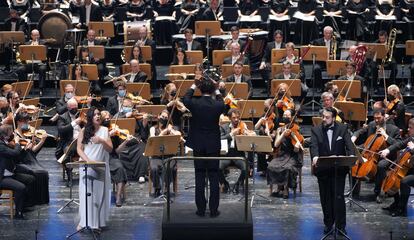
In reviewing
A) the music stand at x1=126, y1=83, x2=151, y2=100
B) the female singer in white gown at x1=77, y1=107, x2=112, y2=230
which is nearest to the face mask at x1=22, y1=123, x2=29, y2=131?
the female singer in white gown at x1=77, y1=107, x2=112, y2=230

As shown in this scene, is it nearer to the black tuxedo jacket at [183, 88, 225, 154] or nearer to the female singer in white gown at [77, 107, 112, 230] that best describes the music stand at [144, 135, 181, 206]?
the female singer in white gown at [77, 107, 112, 230]

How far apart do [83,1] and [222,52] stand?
369 cm

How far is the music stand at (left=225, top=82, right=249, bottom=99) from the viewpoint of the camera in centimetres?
1606

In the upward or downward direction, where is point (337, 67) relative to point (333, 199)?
upward

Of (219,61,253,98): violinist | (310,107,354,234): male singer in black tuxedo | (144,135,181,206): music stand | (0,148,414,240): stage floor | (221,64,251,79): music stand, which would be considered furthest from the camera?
(221,64,251,79): music stand

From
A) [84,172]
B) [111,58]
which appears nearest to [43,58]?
[111,58]

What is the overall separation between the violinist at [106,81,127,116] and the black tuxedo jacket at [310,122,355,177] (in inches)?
163

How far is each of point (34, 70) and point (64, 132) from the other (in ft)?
13.1

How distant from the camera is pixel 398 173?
13203 millimetres

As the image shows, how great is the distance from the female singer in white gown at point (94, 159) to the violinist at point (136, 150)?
6.73 ft

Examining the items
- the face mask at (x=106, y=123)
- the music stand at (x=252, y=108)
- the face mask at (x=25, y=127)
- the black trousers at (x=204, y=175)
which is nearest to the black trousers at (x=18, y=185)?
the face mask at (x=25, y=127)

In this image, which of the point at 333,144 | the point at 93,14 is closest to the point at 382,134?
the point at 333,144

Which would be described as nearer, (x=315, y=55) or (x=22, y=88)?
(x=22, y=88)

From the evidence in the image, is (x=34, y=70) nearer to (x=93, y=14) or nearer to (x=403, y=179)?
(x=93, y=14)
